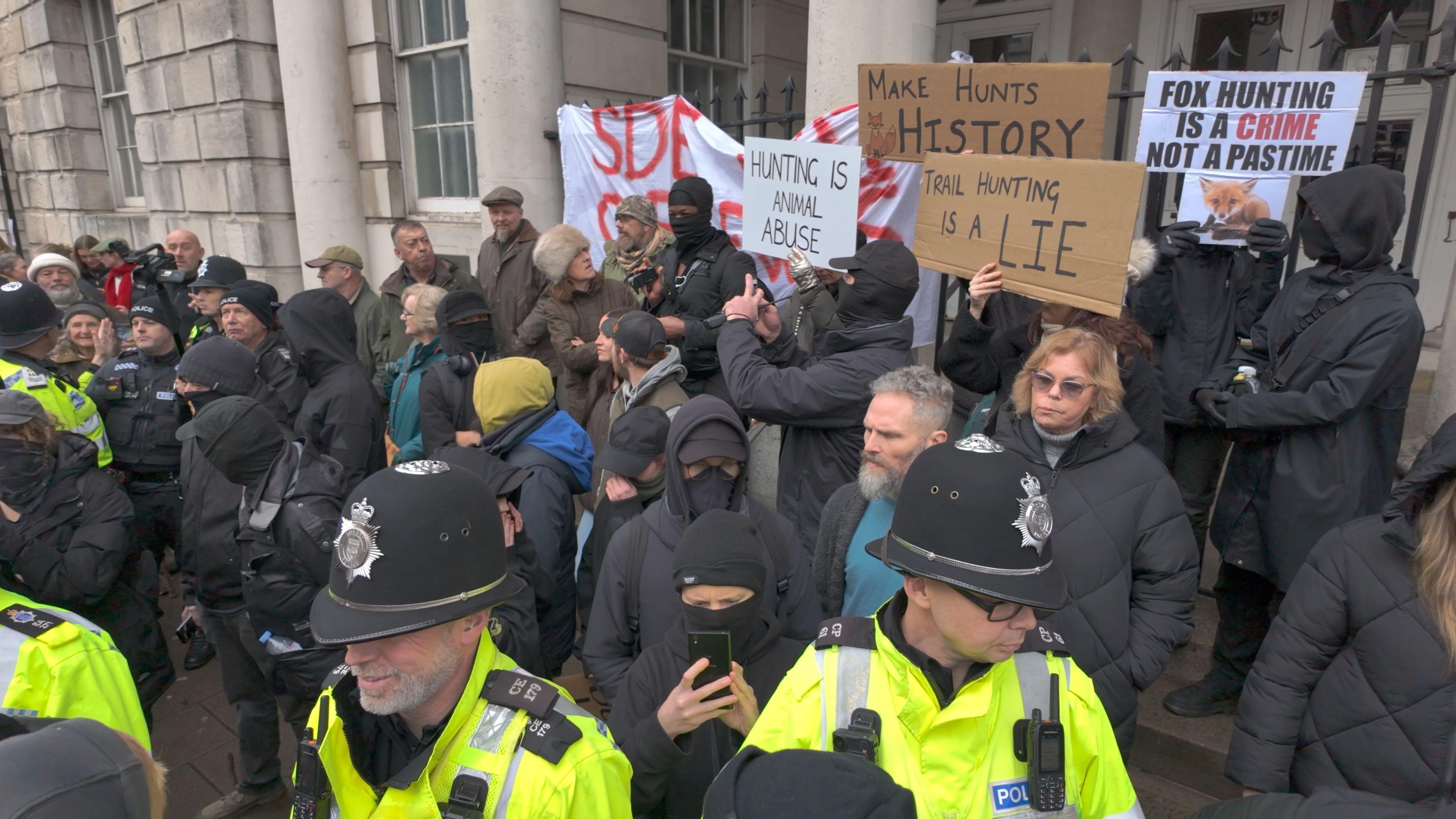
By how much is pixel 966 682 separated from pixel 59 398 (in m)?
4.30

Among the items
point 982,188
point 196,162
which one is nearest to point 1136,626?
point 982,188

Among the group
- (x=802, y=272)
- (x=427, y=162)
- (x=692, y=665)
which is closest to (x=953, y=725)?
(x=692, y=665)

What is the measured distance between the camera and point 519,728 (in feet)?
5.14

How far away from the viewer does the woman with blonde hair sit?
7.75 feet

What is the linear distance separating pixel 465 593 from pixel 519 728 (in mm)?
272

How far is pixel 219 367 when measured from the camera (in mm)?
3443

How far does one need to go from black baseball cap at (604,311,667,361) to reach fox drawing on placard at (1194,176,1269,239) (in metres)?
2.37

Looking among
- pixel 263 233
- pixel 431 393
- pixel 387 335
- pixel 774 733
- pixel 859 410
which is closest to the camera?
pixel 774 733

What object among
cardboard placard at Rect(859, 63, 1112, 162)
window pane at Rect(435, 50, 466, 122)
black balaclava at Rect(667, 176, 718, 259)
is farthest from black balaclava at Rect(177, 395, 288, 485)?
window pane at Rect(435, 50, 466, 122)

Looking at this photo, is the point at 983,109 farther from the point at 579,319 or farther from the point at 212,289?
the point at 212,289

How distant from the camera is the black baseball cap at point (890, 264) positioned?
309cm

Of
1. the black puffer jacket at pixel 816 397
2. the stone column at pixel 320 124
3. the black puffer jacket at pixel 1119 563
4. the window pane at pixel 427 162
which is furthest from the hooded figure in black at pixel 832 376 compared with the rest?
the stone column at pixel 320 124

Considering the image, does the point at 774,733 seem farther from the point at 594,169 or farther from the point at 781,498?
the point at 594,169

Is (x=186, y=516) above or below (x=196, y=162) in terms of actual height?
below
